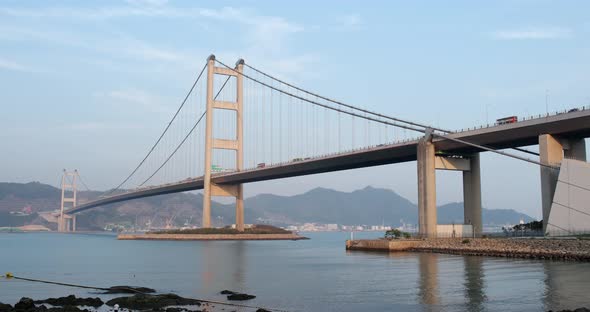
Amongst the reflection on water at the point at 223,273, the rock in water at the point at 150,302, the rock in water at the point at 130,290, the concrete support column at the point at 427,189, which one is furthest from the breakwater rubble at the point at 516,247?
the rock in water at the point at 130,290

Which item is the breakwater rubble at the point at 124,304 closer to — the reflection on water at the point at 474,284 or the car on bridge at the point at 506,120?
the reflection on water at the point at 474,284

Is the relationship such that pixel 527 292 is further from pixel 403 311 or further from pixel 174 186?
pixel 174 186

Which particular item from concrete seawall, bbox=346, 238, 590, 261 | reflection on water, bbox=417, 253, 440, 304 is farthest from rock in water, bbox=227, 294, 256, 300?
concrete seawall, bbox=346, 238, 590, 261

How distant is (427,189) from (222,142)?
4238cm

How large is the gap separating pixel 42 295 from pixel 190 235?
68.3 m

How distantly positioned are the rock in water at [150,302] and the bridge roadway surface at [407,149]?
30.2 meters

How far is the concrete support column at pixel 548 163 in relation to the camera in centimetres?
4312

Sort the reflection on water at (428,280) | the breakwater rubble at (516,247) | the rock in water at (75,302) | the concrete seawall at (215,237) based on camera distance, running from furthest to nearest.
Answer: the concrete seawall at (215,237) < the breakwater rubble at (516,247) < the reflection on water at (428,280) < the rock in water at (75,302)

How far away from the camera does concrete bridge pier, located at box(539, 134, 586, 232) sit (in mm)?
43188

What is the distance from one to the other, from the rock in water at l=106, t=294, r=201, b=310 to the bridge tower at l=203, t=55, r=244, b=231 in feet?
217

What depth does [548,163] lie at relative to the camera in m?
43.5

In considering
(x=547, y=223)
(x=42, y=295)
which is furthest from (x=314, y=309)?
Result: (x=547, y=223)

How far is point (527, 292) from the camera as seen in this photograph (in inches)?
974

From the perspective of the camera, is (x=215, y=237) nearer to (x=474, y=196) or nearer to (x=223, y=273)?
(x=474, y=196)
